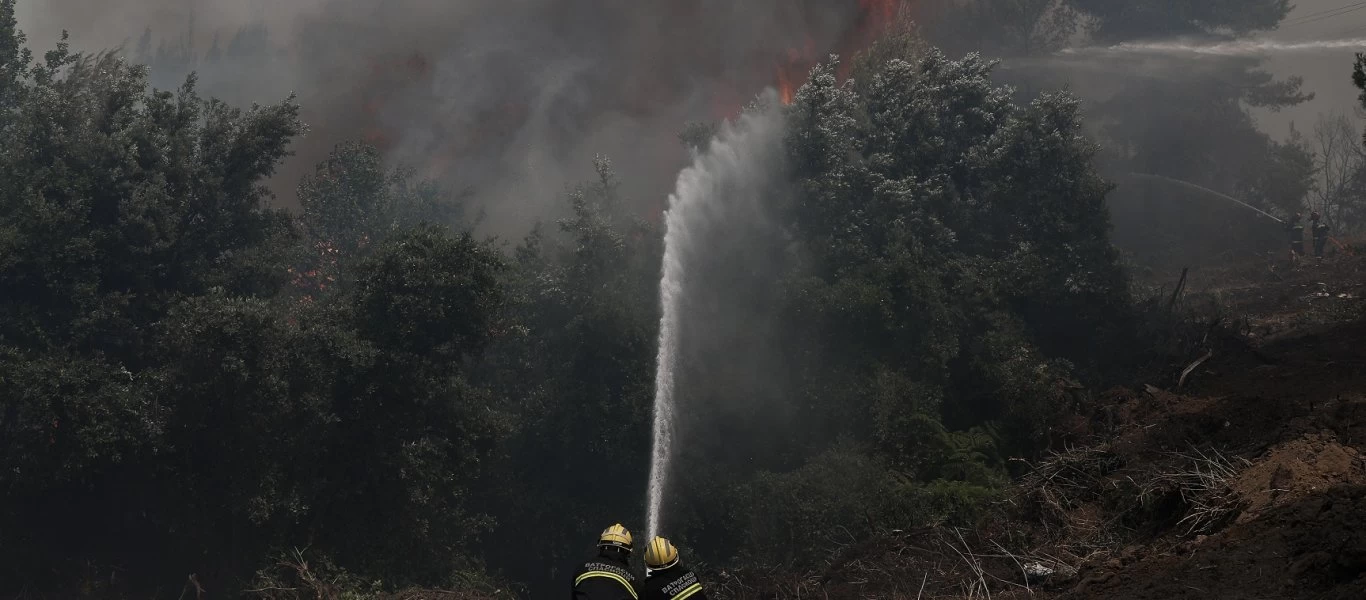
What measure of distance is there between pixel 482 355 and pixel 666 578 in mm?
18873

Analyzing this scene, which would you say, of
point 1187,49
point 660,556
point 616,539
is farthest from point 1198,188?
point 660,556

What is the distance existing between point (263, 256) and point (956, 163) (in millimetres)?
17675

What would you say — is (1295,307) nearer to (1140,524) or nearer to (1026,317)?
(1026,317)

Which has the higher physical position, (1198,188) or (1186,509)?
(1198,188)

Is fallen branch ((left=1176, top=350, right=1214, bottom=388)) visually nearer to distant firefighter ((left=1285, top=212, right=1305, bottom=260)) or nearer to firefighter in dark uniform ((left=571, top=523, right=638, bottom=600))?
firefighter in dark uniform ((left=571, top=523, right=638, bottom=600))

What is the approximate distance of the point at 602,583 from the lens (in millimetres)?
7414

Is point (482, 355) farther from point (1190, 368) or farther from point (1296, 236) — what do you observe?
point (1296, 236)

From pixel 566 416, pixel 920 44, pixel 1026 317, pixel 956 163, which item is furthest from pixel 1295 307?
pixel 566 416

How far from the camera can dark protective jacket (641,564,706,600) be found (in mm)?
7352

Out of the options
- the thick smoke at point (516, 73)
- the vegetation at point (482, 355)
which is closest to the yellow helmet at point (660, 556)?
the vegetation at point (482, 355)

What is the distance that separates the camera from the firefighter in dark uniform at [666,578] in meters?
7.36

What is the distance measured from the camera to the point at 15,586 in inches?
884

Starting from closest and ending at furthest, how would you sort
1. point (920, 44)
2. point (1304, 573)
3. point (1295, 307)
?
point (1304, 573) → point (1295, 307) → point (920, 44)

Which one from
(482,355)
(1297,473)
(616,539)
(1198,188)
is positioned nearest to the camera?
(616,539)
